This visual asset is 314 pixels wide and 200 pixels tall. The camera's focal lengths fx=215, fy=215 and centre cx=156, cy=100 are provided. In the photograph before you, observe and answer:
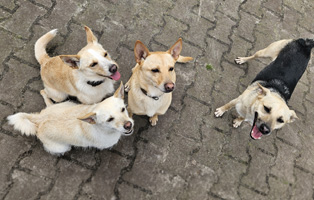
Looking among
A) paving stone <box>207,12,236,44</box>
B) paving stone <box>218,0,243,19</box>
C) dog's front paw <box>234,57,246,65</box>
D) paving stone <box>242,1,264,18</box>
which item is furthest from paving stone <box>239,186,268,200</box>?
paving stone <box>242,1,264,18</box>

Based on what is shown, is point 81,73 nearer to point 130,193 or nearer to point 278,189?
point 130,193

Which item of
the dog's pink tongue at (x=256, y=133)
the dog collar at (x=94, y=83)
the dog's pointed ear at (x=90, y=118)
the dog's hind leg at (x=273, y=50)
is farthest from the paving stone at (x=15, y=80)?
the dog's hind leg at (x=273, y=50)

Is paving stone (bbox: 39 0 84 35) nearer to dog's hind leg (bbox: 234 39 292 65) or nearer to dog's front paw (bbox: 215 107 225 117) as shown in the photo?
dog's front paw (bbox: 215 107 225 117)

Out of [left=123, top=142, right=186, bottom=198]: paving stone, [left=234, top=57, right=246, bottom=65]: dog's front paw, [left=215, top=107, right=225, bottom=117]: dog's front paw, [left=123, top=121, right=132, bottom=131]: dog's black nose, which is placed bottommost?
[left=123, top=142, right=186, bottom=198]: paving stone

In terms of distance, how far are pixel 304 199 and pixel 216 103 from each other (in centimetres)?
222

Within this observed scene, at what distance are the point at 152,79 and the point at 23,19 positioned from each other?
2766mm

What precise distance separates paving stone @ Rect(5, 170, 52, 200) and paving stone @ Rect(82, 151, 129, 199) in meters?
0.58

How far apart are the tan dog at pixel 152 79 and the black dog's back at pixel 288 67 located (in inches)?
69.0

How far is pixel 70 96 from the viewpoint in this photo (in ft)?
10.9

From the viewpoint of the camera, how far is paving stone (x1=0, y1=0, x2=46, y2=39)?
368 cm

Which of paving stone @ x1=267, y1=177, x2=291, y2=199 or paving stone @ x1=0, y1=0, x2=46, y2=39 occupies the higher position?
paving stone @ x1=0, y1=0, x2=46, y2=39

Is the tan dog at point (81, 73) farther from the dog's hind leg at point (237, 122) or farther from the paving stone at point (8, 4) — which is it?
the dog's hind leg at point (237, 122)

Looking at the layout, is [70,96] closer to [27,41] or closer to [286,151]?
[27,41]

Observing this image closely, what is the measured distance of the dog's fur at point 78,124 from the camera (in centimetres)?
254
